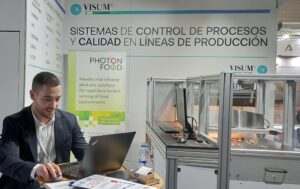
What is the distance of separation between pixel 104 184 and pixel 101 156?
199 millimetres

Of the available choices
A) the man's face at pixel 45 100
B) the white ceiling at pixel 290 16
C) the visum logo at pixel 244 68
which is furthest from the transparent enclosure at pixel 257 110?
the white ceiling at pixel 290 16

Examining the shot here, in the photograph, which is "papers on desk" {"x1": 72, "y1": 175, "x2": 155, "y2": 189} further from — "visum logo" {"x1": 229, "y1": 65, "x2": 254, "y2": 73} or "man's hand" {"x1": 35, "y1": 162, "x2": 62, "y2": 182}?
"visum logo" {"x1": 229, "y1": 65, "x2": 254, "y2": 73}

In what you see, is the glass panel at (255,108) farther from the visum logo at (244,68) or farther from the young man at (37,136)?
the young man at (37,136)

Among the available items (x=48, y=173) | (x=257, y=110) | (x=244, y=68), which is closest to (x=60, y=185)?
(x=48, y=173)

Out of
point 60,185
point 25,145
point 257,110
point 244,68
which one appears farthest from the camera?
point 244,68

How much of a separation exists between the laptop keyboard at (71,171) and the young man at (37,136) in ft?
0.34

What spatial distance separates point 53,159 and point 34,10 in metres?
1.87

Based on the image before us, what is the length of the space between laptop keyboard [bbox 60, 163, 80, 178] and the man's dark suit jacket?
0.15 m

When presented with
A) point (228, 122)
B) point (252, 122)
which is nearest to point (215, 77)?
point (228, 122)

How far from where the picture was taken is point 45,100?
5.33 feet

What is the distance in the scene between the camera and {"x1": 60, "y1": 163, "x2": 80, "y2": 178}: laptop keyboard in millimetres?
1391

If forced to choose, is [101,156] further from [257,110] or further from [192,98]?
[257,110]

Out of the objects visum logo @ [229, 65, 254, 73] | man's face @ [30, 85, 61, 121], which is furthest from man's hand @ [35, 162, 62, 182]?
visum logo @ [229, 65, 254, 73]

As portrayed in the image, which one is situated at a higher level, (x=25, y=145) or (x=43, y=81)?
(x=43, y=81)
